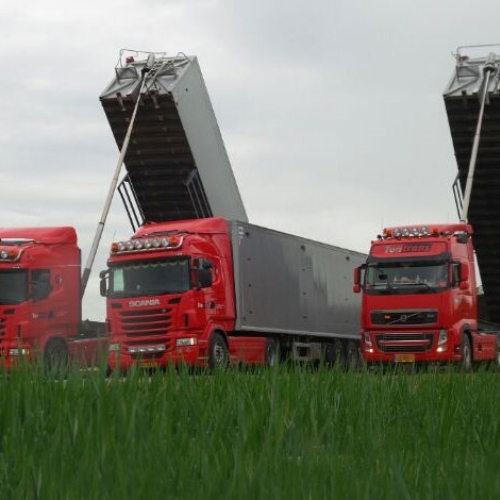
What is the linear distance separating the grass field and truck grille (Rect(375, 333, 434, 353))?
43.4 feet

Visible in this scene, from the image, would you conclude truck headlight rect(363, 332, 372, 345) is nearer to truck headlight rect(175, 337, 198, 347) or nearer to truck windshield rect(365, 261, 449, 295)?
truck windshield rect(365, 261, 449, 295)

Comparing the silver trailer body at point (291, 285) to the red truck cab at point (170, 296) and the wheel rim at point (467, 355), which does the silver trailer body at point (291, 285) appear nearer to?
the red truck cab at point (170, 296)

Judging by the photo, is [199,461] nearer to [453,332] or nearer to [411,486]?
[411,486]

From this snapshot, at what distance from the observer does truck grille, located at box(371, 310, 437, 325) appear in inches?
816

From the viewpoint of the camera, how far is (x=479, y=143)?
22.3m

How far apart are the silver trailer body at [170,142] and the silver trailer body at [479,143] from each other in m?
5.04

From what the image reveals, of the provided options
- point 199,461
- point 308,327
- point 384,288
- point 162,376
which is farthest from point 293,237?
point 199,461

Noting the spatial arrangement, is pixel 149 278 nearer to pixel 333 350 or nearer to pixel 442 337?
pixel 442 337

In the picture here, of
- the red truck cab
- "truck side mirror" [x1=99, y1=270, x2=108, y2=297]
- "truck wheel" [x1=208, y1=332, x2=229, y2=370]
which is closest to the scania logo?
the red truck cab

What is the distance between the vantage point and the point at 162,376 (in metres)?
6.85

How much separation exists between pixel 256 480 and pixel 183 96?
18.7 meters

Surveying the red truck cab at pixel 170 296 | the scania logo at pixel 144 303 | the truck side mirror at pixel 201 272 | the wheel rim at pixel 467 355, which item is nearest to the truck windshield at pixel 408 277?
the wheel rim at pixel 467 355

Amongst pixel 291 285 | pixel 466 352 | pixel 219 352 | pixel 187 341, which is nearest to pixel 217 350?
pixel 219 352

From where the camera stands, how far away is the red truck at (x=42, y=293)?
2003 centimetres
